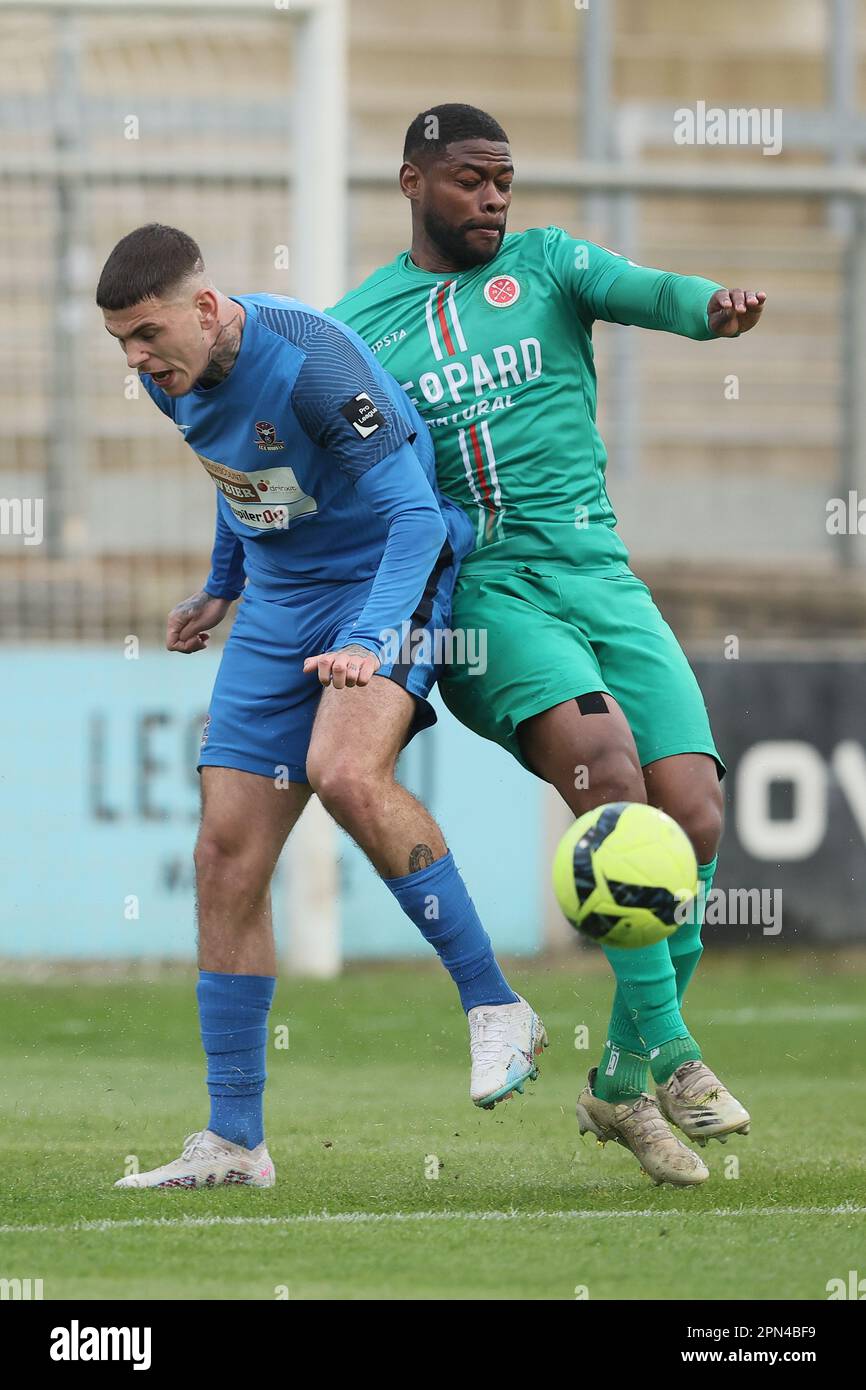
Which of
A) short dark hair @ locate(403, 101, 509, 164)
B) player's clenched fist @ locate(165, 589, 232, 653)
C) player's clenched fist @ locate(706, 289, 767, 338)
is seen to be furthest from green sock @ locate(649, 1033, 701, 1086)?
short dark hair @ locate(403, 101, 509, 164)

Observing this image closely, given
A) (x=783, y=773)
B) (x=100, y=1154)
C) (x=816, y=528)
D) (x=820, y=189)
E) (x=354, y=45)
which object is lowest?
(x=100, y=1154)

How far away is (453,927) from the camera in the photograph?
196 inches

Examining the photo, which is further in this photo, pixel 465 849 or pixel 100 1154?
pixel 465 849

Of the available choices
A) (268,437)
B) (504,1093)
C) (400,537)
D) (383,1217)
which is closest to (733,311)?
(400,537)

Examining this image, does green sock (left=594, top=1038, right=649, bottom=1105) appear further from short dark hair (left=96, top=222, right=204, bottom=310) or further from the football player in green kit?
short dark hair (left=96, top=222, right=204, bottom=310)

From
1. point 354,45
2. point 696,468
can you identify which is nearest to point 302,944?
point 696,468

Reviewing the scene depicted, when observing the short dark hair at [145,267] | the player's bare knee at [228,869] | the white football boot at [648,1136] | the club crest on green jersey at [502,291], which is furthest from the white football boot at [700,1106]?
the short dark hair at [145,267]

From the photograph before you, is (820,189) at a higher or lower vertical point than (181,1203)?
higher

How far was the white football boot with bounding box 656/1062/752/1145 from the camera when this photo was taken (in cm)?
494

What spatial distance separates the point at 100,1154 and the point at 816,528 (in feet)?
22.3

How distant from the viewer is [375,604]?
15.5ft

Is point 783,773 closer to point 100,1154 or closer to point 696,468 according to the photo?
point 696,468

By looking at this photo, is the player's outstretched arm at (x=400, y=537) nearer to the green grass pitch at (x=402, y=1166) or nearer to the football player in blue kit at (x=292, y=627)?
the football player in blue kit at (x=292, y=627)

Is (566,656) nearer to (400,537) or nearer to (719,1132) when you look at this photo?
(400,537)
